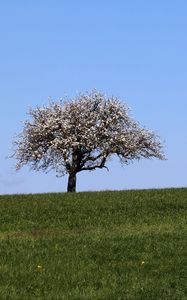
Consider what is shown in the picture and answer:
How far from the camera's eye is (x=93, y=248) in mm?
21703

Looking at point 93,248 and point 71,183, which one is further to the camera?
point 71,183

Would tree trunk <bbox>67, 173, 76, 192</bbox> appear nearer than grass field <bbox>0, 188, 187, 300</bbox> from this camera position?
No

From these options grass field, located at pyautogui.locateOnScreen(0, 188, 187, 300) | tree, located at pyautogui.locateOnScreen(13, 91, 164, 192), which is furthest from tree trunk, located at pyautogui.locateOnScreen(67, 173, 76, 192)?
grass field, located at pyautogui.locateOnScreen(0, 188, 187, 300)

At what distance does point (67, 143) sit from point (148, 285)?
148ft

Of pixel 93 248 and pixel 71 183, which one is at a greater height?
pixel 71 183

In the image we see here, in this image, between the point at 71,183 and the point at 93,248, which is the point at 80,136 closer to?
the point at 71,183

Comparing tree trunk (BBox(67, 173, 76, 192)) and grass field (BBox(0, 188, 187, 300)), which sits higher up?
tree trunk (BBox(67, 173, 76, 192))

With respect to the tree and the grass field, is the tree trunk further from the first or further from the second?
the grass field

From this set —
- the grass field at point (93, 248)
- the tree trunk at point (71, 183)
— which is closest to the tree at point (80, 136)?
the tree trunk at point (71, 183)

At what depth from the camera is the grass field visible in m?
15.8

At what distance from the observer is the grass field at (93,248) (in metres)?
15.8

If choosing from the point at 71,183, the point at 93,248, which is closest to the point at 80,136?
the point at 71,183

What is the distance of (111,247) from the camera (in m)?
21.8

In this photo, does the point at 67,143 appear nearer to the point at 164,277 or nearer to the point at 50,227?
the point at 50,227
